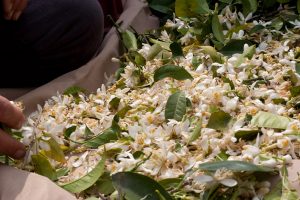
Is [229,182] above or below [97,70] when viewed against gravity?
above

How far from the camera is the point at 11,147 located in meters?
0.65

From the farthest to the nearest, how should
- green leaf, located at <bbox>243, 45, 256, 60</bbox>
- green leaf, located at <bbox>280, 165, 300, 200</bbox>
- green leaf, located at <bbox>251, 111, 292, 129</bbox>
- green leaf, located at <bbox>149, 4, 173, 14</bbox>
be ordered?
green leaf, located at <bbox>149, 4, 173, 14</bbox> → green leaf, located at <bbox>243, 45, 256, 60</bbox> → green leaf, located at <bbox>251, 111, 292, 129</bbox> → green leaf, located at <bbox>280, 165, 300, 200</bbox>

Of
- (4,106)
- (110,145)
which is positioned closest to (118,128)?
(110,145)

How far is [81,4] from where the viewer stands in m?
0.91

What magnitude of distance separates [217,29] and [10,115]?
0.45 metres

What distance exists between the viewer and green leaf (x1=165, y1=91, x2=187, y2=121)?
716 mm

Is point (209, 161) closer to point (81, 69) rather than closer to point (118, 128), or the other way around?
point (118, 128)

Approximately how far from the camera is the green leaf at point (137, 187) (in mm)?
553

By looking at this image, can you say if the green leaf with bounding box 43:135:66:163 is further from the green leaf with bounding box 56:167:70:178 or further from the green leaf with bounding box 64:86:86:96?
the green leaf with bounding box 64:86:86:96

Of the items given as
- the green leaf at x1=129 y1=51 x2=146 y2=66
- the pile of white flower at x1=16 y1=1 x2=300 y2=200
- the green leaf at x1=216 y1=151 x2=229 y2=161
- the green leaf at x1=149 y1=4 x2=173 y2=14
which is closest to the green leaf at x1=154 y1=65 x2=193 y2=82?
the pile of white flower at x1=16 y1=1 x2=300 y2=200

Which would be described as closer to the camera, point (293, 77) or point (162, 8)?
point (293, 77)

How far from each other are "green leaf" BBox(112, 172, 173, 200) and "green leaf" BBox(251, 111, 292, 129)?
0.16 meters

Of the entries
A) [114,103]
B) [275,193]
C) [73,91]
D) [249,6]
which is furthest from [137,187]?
[249,6]

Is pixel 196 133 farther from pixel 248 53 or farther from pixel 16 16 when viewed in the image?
pixel 16 16
